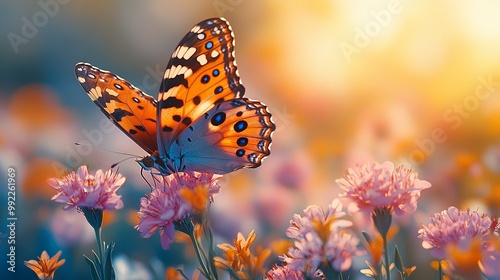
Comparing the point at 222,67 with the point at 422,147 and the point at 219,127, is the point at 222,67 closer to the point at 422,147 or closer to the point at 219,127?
the point at 219,127

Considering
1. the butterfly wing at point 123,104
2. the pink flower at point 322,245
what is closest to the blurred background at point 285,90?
the butterfly wing at point 123,104

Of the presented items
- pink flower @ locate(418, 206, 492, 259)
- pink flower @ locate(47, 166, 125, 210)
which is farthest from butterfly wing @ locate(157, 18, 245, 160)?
pink flower @ locate(418, 206, 492, 259)

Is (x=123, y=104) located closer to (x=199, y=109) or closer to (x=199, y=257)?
(x=199, y=109)

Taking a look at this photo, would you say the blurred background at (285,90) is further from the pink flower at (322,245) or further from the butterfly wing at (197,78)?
the pink flower at (322,245)

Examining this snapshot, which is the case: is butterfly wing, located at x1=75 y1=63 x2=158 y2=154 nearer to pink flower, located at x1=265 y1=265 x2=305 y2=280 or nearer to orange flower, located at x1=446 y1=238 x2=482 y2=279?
pink flower, located at x1=265 y1=265 x2=305 y2=280

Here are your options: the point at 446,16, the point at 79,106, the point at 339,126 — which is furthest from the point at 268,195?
the point at 446,16
